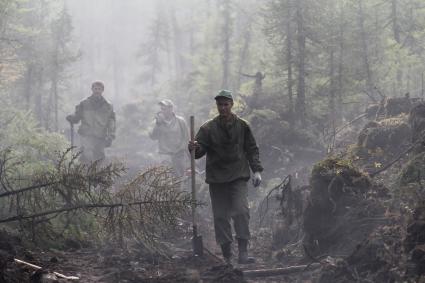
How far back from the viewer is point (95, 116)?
557 inches

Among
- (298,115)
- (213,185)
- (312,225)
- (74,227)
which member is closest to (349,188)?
(312,225)

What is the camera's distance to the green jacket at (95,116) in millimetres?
13969

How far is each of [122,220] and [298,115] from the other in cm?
1135

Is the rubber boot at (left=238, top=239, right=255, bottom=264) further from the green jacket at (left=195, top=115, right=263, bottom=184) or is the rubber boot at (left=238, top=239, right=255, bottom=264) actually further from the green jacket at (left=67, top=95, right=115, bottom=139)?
the green jacket at (left=67, top=95, right=115, bottom=139)

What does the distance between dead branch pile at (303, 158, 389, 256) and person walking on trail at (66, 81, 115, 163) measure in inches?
297

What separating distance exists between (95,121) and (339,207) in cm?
833

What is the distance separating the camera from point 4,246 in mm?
5875

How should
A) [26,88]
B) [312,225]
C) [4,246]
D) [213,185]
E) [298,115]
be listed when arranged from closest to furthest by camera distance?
1. [4,246]
2. [213,185]
3. [312,225]
4. [298,115]
5. [26,88]

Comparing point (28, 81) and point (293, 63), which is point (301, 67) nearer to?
point (293, 63)

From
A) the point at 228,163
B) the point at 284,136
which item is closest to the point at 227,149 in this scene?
Result: the point at 228,163

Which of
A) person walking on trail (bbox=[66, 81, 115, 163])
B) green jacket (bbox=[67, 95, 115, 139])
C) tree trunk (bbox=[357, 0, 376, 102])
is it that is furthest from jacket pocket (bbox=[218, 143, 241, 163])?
tree trunk (bbox=[357, 0, 376, 102])

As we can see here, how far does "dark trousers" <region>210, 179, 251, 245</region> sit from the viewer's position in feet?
24.6

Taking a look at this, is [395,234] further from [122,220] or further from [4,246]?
[4,246]

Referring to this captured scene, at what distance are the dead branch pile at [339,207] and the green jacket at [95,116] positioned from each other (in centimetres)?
755
